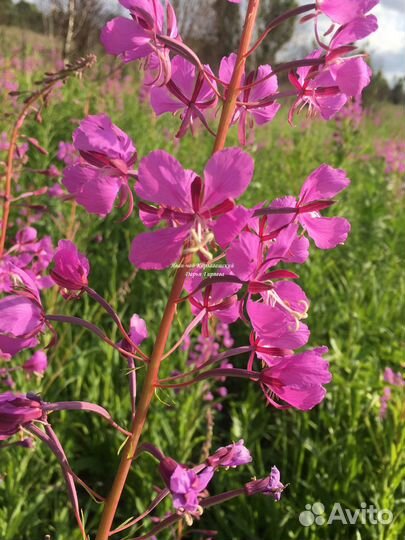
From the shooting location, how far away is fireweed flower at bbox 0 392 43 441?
37.1 inches

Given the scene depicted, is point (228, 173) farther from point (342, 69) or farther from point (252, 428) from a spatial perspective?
point (252, 428)

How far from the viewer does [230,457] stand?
1.00 m

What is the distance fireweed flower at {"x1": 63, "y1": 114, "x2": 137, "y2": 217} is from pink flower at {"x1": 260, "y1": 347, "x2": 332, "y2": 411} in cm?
45

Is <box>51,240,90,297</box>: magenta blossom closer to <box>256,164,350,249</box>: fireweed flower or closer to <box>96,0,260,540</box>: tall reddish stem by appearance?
<box>96,0,260,540</box>: tall reddish stem

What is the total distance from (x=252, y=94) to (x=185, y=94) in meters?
0.15

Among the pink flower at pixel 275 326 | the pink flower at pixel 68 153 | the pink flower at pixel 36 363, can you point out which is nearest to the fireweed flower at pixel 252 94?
the pink flower at pixel 275 326

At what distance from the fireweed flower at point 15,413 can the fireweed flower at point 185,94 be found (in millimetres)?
610

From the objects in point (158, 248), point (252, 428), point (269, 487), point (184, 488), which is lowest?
point (252, 428)

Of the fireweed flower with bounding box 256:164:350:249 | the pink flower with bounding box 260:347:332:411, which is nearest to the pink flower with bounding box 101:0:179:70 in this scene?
the fireweed flower with bounding box 256:164:350:249

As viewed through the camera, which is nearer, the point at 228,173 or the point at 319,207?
the point at 228,173

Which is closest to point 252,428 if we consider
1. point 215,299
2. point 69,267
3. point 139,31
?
point 215,299

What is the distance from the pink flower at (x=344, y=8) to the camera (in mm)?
909

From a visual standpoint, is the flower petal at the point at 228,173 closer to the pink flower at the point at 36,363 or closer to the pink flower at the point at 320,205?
the pink flower at the point at 320,205

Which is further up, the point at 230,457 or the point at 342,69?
the point at 342,69
